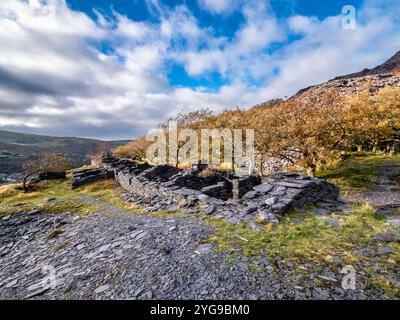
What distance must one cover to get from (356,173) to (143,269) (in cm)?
2167

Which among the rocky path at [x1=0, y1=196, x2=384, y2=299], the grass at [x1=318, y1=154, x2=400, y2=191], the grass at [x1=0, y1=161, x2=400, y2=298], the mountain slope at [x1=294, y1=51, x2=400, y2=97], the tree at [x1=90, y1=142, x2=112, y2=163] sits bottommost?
the rocky path at [x1=0, y1=196, x2=384, y2=299]

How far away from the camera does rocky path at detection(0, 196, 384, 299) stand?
4.46 metres

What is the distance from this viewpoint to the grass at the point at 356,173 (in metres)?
16.4

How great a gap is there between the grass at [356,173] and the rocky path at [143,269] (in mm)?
14360

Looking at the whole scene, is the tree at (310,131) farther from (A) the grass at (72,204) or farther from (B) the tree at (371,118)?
(A) the grass at (72,204)

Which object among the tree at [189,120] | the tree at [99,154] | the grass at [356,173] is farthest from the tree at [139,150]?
the grass at [356,173]

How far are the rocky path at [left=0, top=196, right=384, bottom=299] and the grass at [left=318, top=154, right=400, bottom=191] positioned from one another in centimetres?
1436

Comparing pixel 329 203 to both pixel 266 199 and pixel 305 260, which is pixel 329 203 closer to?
pixel 266 199

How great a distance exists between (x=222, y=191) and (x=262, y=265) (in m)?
9.42

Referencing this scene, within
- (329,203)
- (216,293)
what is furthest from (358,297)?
(329,203)

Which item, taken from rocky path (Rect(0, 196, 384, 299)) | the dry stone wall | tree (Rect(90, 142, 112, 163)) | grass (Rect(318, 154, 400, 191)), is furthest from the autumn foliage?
tree (Rect(90, 142, 112, 163))

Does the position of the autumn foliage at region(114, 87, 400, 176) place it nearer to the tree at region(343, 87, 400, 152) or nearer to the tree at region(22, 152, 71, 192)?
the tree at region(343, 87, 400, 152)

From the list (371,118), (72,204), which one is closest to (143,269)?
(72,204)

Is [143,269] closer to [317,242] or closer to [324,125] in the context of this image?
[317,242]
